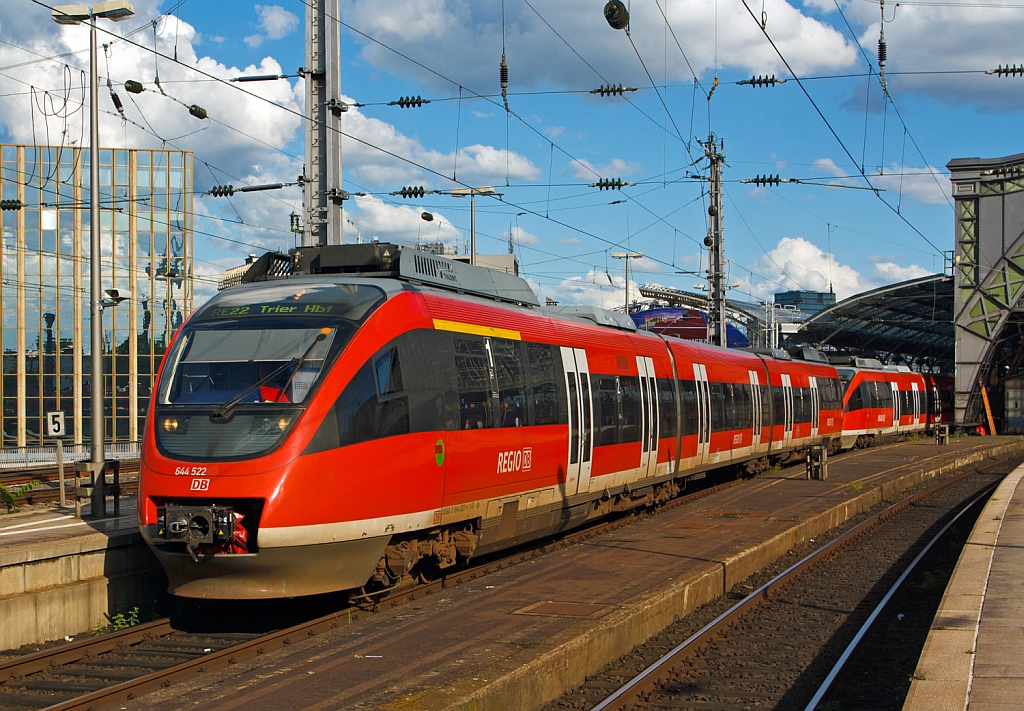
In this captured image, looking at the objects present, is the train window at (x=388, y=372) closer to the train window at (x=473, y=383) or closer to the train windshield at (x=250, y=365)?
→ the train windshield at (x=250, y=365)

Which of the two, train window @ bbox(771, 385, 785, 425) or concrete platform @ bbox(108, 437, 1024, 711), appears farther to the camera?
train window @ bbox(771, 385, 785, 425)

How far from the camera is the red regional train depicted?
9.62 m

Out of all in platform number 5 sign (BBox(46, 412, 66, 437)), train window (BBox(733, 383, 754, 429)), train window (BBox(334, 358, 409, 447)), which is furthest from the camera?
train window (BBox(733, 383, 754, 429))

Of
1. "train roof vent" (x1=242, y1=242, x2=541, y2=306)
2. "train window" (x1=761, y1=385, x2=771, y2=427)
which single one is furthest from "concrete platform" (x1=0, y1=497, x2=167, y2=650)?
"train window" (x1=761, y1=385, x2=771, y2=427)

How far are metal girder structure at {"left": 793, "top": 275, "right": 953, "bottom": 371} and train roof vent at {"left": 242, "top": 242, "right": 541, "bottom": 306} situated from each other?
146 ft

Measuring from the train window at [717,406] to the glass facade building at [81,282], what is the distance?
1083 inches

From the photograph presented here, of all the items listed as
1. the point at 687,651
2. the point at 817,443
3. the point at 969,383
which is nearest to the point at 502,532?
the point at 687,651

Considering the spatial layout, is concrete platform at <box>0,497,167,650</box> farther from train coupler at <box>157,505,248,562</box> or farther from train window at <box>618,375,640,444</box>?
train window at <box>618,375,640,444</box>

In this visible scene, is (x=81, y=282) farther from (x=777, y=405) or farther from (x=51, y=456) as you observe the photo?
(x=777, y=405)

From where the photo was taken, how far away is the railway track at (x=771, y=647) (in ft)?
28.9

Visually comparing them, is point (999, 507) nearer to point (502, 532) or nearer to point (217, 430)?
point (502, 532)

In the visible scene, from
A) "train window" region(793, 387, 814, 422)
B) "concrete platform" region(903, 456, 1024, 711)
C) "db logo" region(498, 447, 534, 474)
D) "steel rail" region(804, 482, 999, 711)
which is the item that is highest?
"train window" region(793, 387, 814, 422)

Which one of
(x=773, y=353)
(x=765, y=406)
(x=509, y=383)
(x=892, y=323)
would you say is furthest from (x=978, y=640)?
(x=892, y=323)

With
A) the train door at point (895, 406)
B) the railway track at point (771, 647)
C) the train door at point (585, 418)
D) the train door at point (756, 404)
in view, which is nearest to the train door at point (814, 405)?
the train door at point (756, 404)
